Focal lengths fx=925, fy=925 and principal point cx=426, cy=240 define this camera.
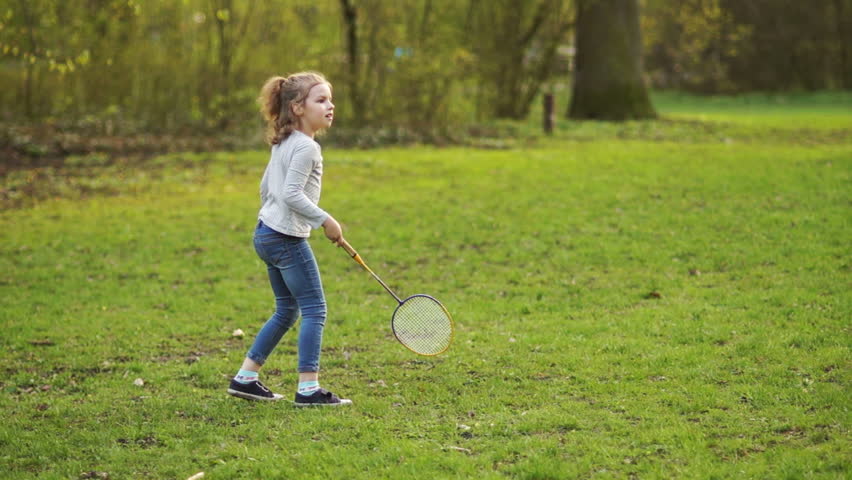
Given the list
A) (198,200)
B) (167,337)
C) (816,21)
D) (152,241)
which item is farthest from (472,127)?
(816,21)

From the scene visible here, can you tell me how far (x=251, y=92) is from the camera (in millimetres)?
21078

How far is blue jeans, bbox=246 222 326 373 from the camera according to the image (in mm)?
5711

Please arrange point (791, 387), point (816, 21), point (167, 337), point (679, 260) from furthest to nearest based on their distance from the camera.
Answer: point (816, 21) → point (679, 260) → point (167, 337) → point (791, 387)

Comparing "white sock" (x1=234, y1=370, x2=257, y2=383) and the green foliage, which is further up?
the green foliage

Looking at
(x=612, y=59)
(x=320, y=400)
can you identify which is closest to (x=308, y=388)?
(x=320, y=400)

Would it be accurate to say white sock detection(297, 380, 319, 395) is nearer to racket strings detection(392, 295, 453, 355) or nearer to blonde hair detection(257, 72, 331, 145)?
racket strings detection(392, 295, 453, 355)

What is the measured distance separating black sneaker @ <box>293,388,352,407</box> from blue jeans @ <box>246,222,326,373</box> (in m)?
0.16

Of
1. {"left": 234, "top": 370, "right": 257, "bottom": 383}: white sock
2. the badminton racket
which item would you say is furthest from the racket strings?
{"left": 234, "top": 370, "right": 257, "bottom": 383}: white sock

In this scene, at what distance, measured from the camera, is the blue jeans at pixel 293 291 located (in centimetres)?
571

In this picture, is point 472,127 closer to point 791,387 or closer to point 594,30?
point 594,30

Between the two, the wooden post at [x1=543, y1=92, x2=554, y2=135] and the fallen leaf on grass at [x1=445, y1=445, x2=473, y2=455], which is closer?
the fallen leaf on grass at [x1=445, y1=445, x2=473, y2=455]

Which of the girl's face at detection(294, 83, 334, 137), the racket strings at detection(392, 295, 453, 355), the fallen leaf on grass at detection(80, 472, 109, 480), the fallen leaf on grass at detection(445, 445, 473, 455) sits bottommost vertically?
the fallen leaf on grass at detection(80, 472, 109, 480)

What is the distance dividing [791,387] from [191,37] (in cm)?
1821

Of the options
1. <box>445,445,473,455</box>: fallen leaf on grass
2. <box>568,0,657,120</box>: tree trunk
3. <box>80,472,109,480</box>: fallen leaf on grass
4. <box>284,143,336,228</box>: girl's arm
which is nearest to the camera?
<box>80,472,109,480</box>: fallen leaf on grass
